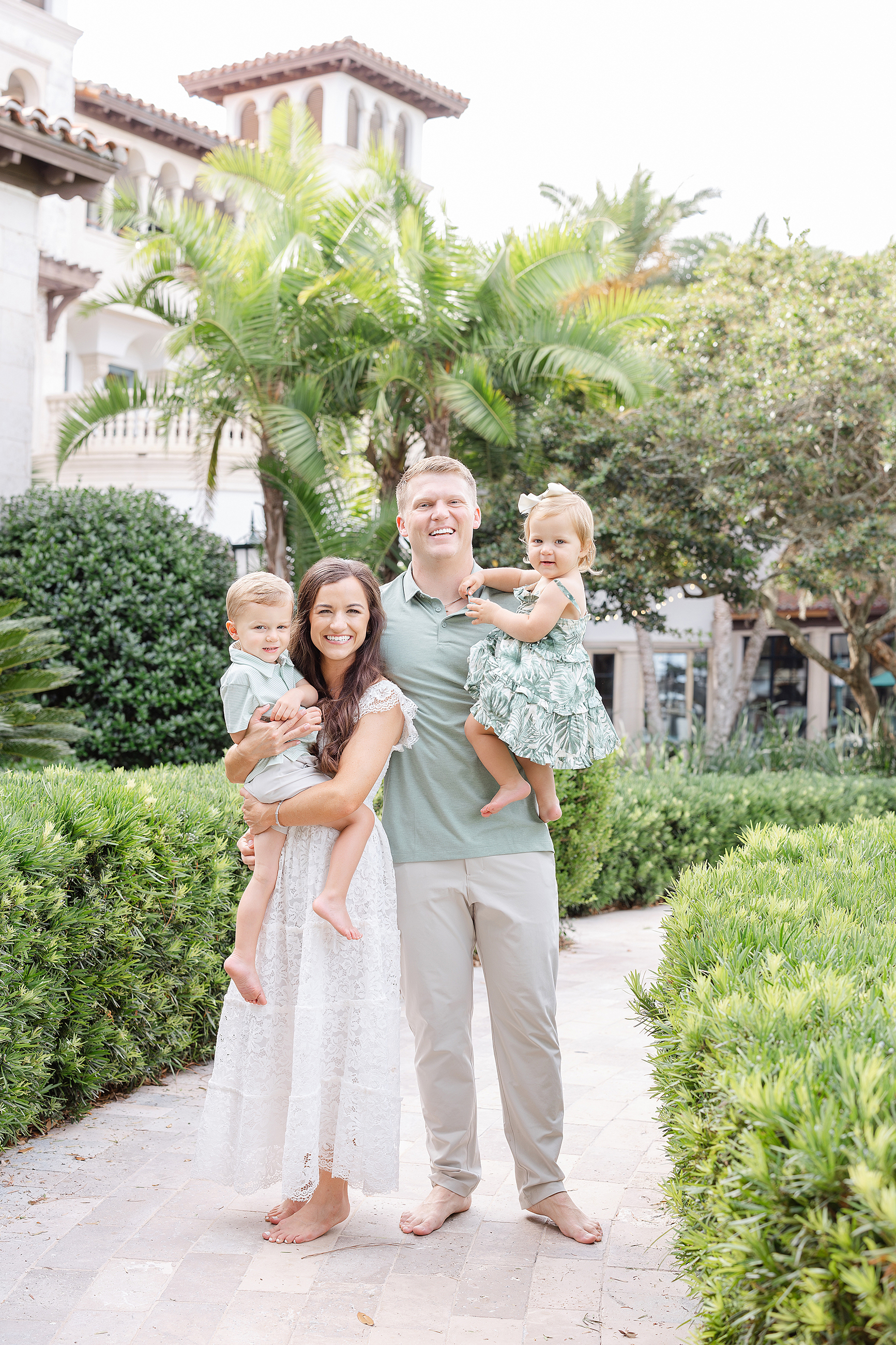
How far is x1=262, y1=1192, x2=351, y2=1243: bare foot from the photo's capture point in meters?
3.25

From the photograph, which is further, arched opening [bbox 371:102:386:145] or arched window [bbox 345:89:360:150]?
arched opening [bbox 371:102:386:145]

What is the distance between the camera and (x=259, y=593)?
3129mm

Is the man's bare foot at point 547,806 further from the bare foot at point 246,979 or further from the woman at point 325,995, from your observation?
the bare foot at point 246,979

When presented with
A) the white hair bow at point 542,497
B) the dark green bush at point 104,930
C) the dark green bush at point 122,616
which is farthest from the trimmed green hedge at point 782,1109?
the dark green bush at point 122,616

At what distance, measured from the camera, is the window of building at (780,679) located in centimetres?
2406

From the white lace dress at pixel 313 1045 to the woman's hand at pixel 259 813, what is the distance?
0.12 metres

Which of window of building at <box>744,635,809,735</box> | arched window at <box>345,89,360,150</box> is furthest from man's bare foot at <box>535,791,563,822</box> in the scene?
arched window at <box>345,89,360,150</box>

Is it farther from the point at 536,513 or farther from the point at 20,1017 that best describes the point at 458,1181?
the point at 536,513

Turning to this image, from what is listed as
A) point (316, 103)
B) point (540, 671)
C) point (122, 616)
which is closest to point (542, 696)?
point (540, 671)

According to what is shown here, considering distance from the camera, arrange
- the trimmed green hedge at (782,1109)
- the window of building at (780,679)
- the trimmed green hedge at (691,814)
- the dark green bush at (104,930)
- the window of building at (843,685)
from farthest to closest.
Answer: the window of building at (780,679) → the window of building at (843,685) → the trimmed green hedge at (691,814) → the dark green bush at (104,930) → the trimmed green hedge at (782,1109)

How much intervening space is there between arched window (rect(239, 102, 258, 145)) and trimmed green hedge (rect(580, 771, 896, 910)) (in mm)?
22072

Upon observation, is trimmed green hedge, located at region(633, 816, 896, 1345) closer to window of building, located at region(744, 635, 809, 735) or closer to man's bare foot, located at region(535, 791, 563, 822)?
man's bare foot, located at region(535, 791, 563, 822)

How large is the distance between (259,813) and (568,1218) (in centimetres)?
150

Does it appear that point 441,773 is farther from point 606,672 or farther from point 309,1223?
point 606,672
